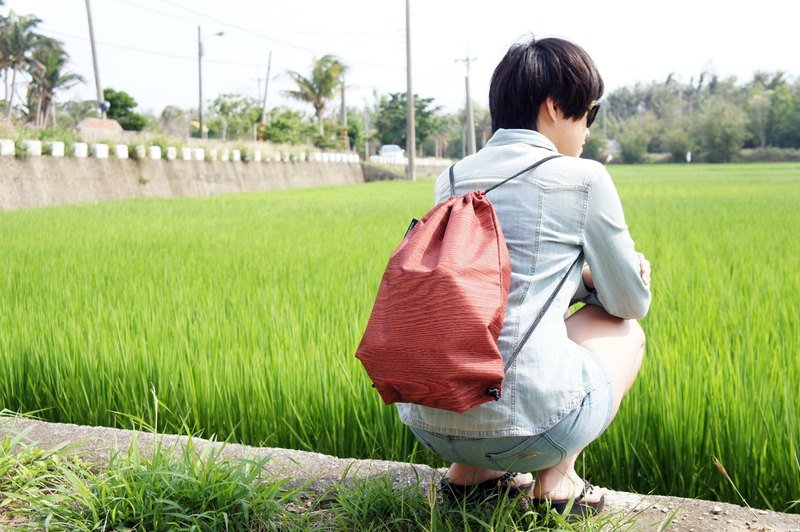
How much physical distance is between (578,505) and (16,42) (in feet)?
150

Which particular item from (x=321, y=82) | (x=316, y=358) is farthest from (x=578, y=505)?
(x=321, y=82)

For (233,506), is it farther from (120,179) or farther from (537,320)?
(120,179)

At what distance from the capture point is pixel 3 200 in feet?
35.0

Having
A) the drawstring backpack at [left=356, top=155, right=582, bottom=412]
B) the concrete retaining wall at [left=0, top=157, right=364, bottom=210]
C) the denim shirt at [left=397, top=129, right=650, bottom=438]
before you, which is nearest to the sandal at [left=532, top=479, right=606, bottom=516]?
the denim shirt at [left=397, top=129, right=650, bottom=438]

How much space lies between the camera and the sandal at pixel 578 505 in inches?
55.0

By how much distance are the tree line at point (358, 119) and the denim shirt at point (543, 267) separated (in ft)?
62.5

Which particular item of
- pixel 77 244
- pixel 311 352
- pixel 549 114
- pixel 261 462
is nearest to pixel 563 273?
pixel 549 114

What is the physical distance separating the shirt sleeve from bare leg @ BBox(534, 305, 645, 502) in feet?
0.14

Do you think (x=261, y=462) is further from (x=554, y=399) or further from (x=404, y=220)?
(x=404, y=220)

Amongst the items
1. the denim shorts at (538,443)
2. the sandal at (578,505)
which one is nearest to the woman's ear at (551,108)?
the denim shorts at (538,443)

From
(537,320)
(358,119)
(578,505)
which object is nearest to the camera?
(537,320)

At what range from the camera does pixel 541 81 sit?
141 cm

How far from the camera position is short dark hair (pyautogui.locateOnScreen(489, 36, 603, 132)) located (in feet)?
4.57

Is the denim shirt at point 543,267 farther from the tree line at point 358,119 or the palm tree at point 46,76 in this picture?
the palm tree at point 46,76
